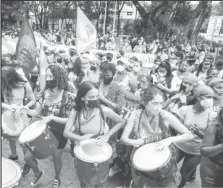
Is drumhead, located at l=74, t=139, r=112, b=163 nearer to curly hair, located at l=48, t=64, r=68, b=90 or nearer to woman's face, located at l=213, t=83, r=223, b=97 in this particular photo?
curly hair, located at l=48, t=64, r=68, b=90

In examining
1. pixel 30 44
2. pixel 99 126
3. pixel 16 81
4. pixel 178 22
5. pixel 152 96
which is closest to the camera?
pixel 152 96

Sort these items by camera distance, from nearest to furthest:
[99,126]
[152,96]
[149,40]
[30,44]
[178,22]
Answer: [152,96] → [99,126] → [30,44] → [149,40] → [178,22]

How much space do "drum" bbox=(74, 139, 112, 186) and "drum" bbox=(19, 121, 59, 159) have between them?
51 centimetres

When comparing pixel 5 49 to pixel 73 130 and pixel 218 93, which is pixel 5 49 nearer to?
pixel 73 130

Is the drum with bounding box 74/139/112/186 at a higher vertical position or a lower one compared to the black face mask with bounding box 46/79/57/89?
lower

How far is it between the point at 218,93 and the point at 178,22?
1413 inches

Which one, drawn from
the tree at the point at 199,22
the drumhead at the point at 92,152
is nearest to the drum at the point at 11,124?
the drumhead at the point at 92,152

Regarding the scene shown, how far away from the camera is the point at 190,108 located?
9.93 feet

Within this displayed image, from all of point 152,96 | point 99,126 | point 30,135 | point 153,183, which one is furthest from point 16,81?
point 153,183

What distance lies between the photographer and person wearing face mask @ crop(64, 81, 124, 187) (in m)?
2.79

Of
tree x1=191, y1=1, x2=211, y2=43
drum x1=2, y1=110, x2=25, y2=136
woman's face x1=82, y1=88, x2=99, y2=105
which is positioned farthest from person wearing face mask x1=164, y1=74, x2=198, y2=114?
tree x1=191, y1=1, x2=211, y2=43

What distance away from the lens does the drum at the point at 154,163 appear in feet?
7.43

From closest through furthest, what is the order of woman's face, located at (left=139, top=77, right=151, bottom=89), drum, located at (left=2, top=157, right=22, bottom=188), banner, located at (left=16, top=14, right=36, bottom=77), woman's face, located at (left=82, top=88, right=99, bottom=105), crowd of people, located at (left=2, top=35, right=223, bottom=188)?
1. drum, located at (left=2, top=157, right=22, bottom=188)
2. crowd of people, located at (left=2, top=35, right=223, bottom=188)
3. woman's face, located at (left=82, top=88, right=99, bottom=105)
4. woman's face, located at (left=139, top=77, right=151, bottom=89)
5. banner, located at (left=16, top=14, right=36, bottom=77)

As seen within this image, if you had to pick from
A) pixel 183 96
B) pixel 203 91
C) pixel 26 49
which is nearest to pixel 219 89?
pixel 183 96
